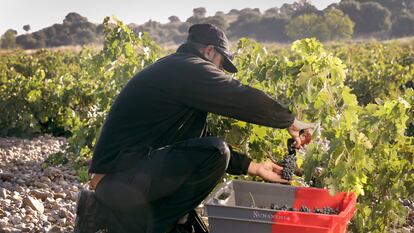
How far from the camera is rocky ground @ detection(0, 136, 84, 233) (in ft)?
16.0

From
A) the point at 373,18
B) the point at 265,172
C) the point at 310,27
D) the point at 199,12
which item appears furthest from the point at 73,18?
the point at 265,172

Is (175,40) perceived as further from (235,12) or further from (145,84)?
(145,84)

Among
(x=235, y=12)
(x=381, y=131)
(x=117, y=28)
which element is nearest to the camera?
(x=381, y=131)

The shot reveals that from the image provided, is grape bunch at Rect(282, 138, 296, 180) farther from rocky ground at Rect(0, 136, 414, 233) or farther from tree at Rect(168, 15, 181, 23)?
tree at Rect(168, 15, 181, 23)

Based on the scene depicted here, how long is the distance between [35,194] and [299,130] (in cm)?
309

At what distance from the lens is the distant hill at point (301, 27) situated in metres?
60.9

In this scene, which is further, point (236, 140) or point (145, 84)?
point (236, 140)

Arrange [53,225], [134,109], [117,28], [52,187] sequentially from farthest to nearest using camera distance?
[52,187]
[117,28]
[53,225]
[134,109]

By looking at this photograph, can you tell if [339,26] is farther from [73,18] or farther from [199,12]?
[199,12]

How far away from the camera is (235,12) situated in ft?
332

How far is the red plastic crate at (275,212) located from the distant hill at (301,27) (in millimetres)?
49550

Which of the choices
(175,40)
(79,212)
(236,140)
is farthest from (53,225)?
(175,40)

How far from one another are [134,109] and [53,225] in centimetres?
177

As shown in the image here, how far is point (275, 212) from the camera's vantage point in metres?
2.90
